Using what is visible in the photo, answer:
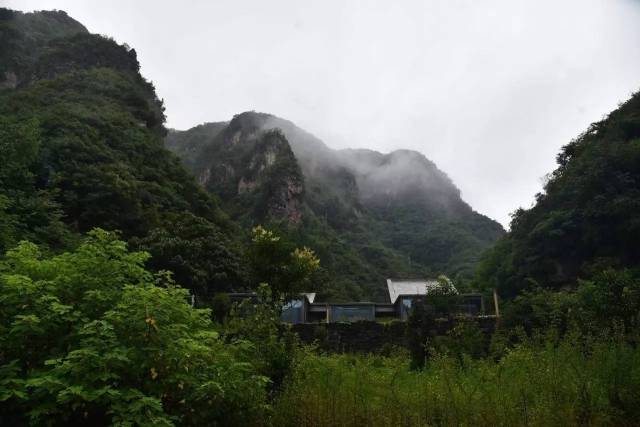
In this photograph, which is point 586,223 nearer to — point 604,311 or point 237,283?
point 237,283

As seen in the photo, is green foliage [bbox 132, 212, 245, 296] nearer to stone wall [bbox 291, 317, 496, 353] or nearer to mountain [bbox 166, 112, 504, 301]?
mountain [bbox 166, 112, 504, 301]

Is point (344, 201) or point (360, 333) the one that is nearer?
point (360, 333)

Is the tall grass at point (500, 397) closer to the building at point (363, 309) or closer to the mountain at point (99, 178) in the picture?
the mountain at point (99, 178)

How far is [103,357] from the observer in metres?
4.55

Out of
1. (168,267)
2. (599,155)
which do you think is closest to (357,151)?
(599,155)

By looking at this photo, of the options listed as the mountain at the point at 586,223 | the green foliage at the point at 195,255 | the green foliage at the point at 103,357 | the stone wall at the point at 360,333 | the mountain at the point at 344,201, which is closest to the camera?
the green foliage at the point at 103,357

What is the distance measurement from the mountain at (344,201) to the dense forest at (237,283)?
1.97ft

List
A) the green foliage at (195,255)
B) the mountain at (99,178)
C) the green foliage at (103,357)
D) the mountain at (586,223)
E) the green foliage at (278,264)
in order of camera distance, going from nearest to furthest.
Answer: the green foliage at (103,357), the green foliage at (278,264), the mountain at (99,178), the green foliage at (195,255), the mountain at (586,223)

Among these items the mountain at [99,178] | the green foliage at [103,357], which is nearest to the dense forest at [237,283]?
the green foliage at [103,357]

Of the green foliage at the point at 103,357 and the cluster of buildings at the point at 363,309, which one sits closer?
the green foliage at the point at 103,357

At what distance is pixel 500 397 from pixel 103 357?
382 cm

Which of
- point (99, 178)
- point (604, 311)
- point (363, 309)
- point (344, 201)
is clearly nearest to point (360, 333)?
point (363, 309)

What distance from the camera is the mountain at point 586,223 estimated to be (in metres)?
31.6

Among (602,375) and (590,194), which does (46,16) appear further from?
(602,375)
